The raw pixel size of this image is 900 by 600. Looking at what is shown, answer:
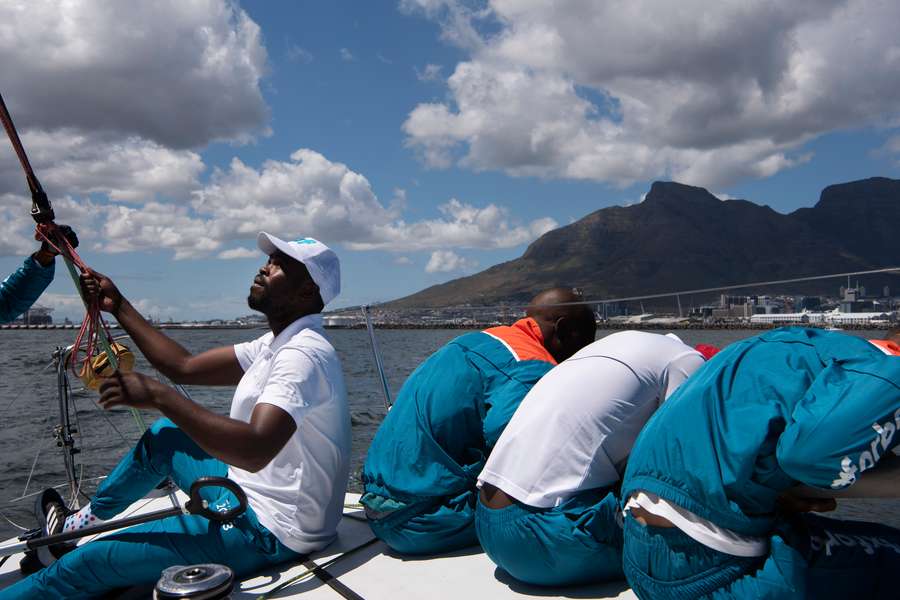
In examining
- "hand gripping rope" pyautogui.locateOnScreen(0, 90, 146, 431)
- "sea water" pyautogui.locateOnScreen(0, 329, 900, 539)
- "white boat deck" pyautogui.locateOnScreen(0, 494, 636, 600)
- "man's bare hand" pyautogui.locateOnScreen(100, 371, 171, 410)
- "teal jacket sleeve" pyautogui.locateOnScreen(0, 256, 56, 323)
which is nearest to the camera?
"man's bare hand" pyautogui.locateOnScreen(100, 371, 171, 410)

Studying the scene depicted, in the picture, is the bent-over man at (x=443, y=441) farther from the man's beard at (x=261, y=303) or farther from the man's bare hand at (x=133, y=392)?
the man's bare hand at (x=133, y=392)

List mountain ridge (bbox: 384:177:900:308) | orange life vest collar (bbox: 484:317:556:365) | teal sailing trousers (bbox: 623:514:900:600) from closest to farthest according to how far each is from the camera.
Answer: teal sailing trousers (bbox: 623:514:900:600) → orange life vest collar (bbox: 484:317:556:365) → mountain ridge (bbox: 384:177:900:308)

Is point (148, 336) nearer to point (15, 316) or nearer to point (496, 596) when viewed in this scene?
point (15, 316)

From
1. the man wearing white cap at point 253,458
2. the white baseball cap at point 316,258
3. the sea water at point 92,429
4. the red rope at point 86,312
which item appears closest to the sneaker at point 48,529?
the man wearing white cap at point 253,458

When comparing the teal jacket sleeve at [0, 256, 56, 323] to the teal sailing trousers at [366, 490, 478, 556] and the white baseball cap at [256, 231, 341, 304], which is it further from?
the teal sailing trousers at [366, 490, 478, 556]

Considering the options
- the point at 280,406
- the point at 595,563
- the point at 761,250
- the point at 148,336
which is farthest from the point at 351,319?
the point at 761,250

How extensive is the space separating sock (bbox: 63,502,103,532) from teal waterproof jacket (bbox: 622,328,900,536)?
2.10 metres

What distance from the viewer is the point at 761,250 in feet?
432

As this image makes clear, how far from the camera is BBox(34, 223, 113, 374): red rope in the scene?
8.50 ft

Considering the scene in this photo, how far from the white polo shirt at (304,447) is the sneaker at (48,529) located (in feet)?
2.72

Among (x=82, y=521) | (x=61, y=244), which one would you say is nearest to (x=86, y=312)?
(x=61, y=244)

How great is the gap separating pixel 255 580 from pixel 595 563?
1.18m

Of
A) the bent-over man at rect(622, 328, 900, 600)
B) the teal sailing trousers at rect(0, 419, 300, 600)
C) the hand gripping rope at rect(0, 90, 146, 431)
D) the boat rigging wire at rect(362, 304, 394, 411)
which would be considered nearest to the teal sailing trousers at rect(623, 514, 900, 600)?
the bent-over man at rect(622, 328, 900, 600)

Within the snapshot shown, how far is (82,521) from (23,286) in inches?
45.2
